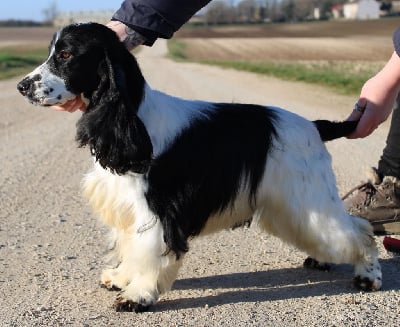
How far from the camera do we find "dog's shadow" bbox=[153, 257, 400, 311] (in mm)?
4051

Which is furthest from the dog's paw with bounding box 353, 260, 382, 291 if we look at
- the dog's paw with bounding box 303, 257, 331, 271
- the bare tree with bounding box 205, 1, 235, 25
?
the bare tree with bounding box 205, 1, 235, 25

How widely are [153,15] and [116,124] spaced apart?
838 mm

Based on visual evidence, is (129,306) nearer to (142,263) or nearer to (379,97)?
(142,263)

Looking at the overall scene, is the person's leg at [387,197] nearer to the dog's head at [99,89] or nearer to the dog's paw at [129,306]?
the dog's paw at [129,306]

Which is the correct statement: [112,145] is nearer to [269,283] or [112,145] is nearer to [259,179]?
[259,179]

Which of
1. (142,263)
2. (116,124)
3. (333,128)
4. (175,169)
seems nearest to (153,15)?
(116,124)

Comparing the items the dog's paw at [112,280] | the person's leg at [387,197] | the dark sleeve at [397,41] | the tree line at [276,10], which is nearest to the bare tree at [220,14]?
the tree line at [276,10]

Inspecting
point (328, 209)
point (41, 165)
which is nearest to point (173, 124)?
point (328, 209)

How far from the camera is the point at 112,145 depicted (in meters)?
3.61

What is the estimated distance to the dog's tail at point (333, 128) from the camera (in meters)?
4.36

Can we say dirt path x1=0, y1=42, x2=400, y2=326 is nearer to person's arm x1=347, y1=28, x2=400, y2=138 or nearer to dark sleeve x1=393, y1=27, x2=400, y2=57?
person's arm x1=347, y1=28, x2=400, y2=138

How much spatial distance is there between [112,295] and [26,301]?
0.50 m

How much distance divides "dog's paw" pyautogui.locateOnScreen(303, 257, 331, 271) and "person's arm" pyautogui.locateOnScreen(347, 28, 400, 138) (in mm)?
856

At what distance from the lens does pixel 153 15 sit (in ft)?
13.4
